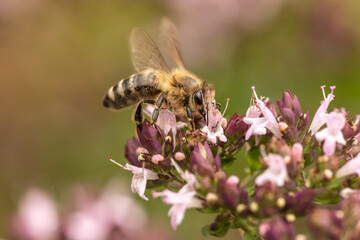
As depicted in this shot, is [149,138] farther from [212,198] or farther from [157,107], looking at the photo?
[212,198]

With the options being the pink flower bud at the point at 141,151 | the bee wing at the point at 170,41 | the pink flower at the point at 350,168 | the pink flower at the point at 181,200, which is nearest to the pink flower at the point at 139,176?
the pink flower bud at the point at 141,151

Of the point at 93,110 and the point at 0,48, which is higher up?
the point at 0,48

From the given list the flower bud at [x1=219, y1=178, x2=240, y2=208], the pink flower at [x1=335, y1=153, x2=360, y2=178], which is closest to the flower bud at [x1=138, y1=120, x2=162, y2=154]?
the flower bud at [x1=219, y1=178, x2=240, y2=208]

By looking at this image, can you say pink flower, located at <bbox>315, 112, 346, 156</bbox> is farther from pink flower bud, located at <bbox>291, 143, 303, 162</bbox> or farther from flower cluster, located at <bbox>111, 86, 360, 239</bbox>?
pink flower bud, located at <bbox>291, 143, 303, 162</bbox>

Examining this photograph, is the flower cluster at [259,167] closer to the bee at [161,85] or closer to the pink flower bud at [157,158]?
the pink flower bud at [157,158]

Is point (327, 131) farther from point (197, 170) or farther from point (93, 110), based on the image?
point (93, 110)

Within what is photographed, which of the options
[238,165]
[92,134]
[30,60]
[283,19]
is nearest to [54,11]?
[30,60]

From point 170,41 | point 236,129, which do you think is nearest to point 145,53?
point 170,41
